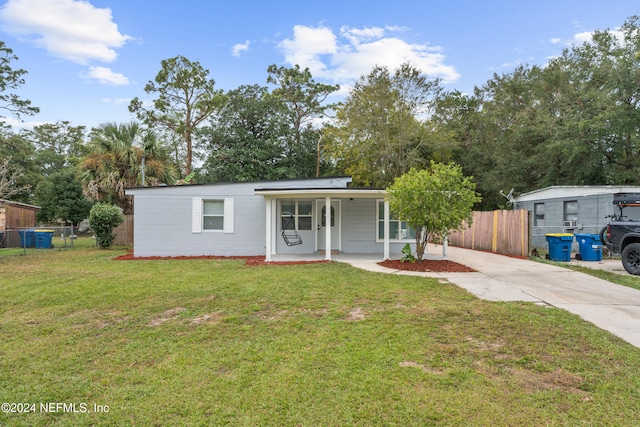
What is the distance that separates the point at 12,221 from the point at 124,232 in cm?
630

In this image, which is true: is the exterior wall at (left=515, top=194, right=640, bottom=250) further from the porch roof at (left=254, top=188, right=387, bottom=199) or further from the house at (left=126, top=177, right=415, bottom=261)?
the porch roof at (left=254, top=188, right=387, bottom=199)

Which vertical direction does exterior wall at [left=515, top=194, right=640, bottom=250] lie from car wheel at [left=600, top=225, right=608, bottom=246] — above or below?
above

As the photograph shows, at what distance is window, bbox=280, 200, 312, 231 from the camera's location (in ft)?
39.8

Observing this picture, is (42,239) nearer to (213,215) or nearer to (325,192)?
(213,215)

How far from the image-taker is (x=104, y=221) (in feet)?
47.9

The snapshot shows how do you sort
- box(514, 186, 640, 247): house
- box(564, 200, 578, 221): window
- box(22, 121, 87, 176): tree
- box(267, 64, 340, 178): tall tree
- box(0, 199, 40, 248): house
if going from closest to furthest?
box(514, 186, 640, 247): house → box(564, 200, 578, 221): window → box(0, 199, 40, 248): house → box(267, 64, 340, 178): tall tree → box(22, 121, 87, 176): tree

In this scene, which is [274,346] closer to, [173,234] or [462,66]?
[173,234]

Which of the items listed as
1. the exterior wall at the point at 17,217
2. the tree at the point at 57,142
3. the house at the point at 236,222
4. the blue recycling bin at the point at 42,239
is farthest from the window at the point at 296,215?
the tree at the point at 57,142

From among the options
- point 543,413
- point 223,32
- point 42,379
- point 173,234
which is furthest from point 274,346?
point 223,32

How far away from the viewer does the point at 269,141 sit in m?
25.4

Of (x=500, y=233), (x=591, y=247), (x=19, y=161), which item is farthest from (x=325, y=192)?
(x=19, y=161)

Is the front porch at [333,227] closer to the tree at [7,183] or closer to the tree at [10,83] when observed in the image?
the tree at [7,183]

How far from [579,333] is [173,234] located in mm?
11291

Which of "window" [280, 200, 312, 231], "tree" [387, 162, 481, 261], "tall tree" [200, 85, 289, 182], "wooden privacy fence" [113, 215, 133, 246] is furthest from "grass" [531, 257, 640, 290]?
"tall tree" [200, 85, 289, 182]
